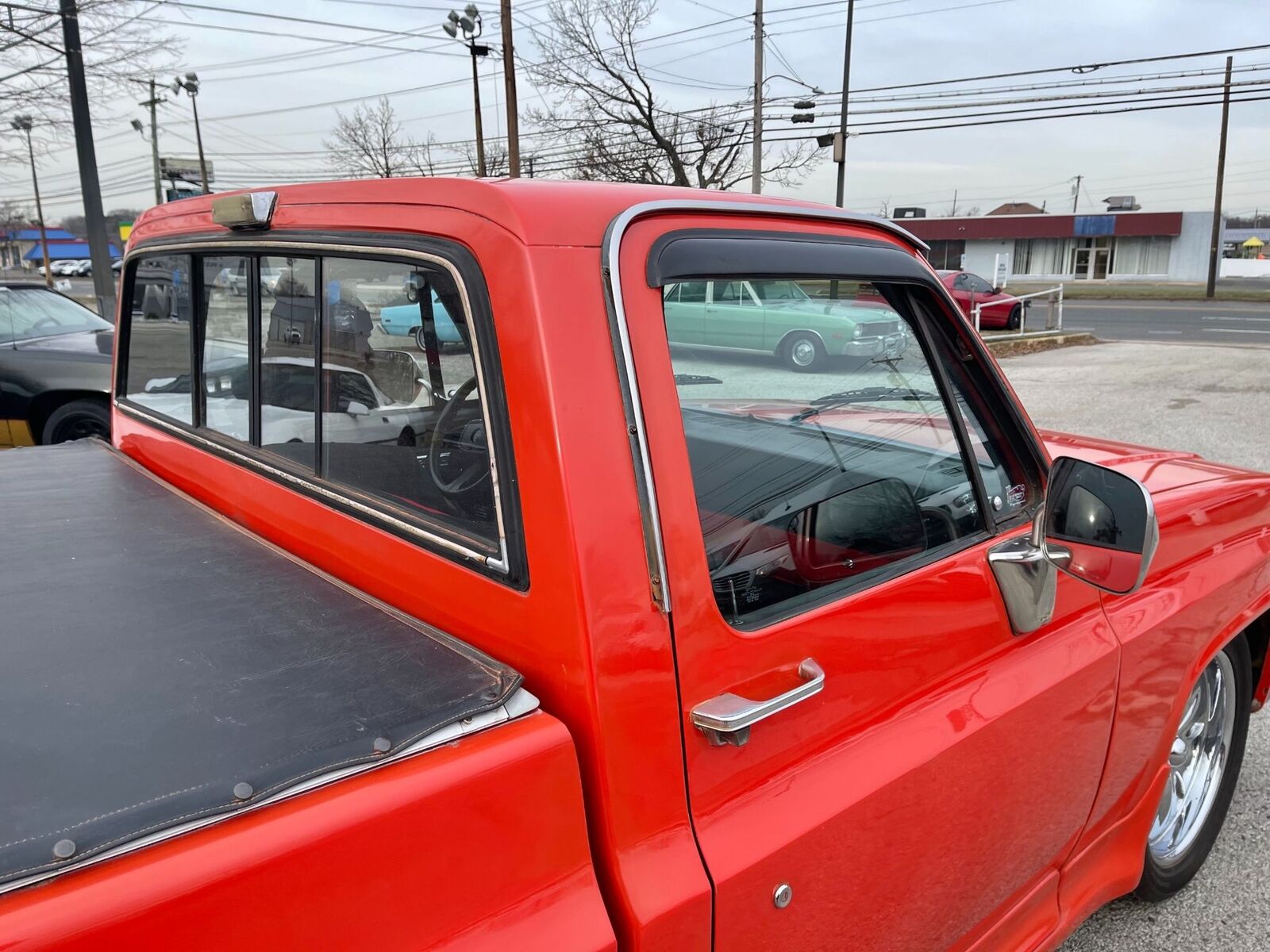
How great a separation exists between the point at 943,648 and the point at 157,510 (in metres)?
1.75

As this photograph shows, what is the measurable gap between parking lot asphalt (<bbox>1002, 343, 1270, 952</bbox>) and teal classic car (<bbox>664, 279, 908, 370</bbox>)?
190 cm

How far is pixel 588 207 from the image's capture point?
126 centimetres

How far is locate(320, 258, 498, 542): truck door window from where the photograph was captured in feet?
4.49

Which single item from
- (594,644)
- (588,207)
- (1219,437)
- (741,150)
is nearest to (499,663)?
(594,644)

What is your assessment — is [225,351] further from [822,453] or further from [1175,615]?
[1175,615]

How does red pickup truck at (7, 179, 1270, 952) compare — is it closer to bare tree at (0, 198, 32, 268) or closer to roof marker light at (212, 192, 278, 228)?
roof marker light at (212, 192, 278, 228)

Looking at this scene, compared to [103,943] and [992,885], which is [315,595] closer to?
[103,943]

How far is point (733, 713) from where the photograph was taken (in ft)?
3.90

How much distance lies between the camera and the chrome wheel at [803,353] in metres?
1.69

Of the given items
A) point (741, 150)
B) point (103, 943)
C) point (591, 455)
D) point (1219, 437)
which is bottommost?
point (1219, 437)

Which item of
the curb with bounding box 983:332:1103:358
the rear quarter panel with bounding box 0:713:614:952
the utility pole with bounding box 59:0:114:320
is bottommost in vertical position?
the curb with bounding box 983:332:1103:358

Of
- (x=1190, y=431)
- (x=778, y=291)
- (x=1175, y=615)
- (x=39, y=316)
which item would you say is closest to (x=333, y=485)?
(x=778, y=291)

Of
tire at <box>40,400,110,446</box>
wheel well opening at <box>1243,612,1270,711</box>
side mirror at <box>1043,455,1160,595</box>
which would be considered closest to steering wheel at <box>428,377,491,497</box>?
side mirror at <box>1043,455,1160,595</box>

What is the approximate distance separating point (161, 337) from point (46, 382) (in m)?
5.83
